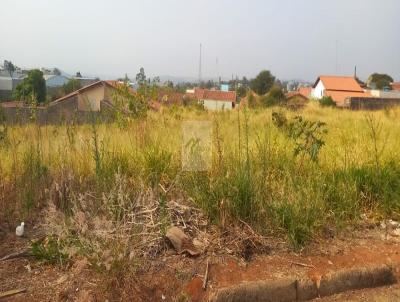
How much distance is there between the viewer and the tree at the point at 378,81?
6345cm

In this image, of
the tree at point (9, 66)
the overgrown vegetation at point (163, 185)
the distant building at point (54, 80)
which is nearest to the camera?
the overgrown vegetation at point (163, 185)

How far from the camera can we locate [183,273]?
255 cm

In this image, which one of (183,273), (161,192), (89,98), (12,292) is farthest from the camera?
→ (89,98)

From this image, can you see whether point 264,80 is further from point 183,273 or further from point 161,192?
point 183,273

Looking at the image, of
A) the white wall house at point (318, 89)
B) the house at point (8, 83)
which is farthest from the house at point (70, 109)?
the white wall house at point (318, 89)

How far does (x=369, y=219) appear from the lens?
3502 mm

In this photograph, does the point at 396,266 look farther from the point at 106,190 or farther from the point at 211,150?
the point at 106,190

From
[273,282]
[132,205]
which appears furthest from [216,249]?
[132,205]

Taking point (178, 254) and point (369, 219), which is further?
point (369, 219)

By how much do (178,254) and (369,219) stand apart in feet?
5.82

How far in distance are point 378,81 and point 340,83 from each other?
1422 cm

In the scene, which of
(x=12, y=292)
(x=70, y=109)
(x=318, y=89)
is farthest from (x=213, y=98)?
(x=318, y=89)

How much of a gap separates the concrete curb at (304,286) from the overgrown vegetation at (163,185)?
0.40 meters

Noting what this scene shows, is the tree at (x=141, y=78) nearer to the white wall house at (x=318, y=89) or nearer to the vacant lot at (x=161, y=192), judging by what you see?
the vacant lot at (x=161, y=192)
